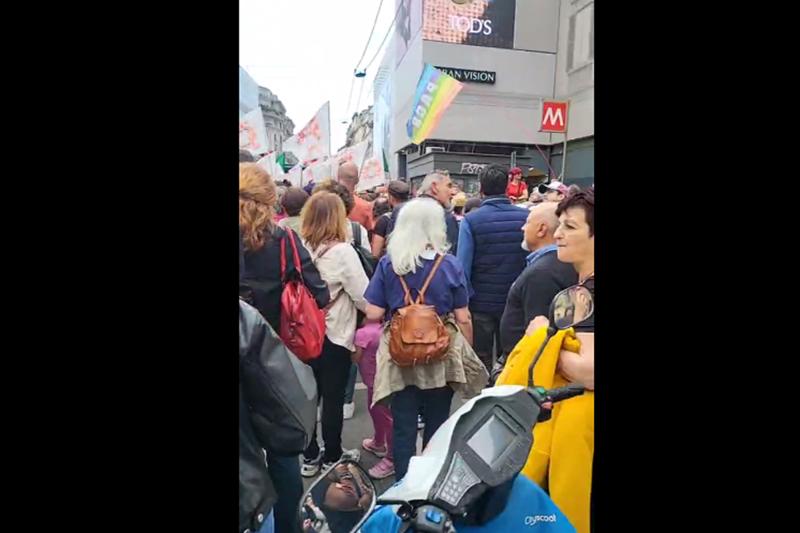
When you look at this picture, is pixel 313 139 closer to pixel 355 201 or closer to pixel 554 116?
pixel 355 201

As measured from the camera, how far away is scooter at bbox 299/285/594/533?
2.51 ft

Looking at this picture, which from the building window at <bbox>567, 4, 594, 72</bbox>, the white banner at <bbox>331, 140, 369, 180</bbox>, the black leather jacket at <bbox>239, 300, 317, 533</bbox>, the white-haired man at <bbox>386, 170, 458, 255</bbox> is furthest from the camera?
the white banner at <bbox>331, 140, 369, 180</bbox>

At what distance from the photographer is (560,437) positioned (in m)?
0.96

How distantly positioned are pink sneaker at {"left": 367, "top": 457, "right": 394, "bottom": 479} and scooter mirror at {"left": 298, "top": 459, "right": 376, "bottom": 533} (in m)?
0.04

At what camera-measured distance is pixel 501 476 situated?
2.59 feet

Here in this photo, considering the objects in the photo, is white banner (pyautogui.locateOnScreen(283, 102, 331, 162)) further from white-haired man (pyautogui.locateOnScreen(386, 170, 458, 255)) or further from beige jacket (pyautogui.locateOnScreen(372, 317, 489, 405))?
beige jacket (pyautogui.locateOnScreen(372, 317, 489, 405))

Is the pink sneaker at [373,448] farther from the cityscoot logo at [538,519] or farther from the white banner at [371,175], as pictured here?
the white banner at [371,175]

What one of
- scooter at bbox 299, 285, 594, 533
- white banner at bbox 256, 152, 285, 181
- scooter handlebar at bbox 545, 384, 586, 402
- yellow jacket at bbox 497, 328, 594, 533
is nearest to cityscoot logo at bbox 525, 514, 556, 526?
scooter at bbox 299, 285, 594, 533

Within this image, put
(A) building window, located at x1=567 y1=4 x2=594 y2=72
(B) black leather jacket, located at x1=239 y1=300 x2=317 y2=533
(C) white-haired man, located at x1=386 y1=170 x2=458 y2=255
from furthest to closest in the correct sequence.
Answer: (C) white-haired man, located at x1=386 y1=170 x2=458 y2=255 → (A) building window, located at x1=567 y1=4 x2=594 y2=72 → (B) black leather jacket, located at x1=239 y1=300 x2=317 y2=533

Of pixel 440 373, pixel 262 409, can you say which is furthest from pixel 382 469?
pixel 262 409

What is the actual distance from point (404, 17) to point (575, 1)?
327 millimetres

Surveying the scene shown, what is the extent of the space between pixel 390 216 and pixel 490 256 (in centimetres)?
25
